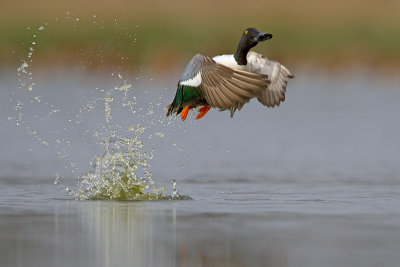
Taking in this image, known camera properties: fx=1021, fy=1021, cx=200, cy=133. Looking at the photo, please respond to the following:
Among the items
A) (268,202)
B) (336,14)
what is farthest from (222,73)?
(336,14)

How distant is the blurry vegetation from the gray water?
3.30m

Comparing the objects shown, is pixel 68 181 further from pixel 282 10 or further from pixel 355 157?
pixel 282 10

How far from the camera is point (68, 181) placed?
11.1 metres

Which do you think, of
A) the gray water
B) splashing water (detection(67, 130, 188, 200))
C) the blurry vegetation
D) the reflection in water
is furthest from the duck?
the blurry vegetation

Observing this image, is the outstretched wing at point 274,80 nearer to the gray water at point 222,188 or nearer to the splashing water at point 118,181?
the gray water at point 222,188

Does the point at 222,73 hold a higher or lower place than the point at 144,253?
higher

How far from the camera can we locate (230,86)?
8867 millimetres

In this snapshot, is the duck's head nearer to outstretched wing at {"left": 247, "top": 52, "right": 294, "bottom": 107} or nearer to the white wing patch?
outstretched wing at {"left": 247, "top": 52, "right": 294, "bottom": 107}

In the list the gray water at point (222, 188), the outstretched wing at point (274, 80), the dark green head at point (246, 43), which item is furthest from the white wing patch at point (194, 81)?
the gray water at point (222, 188)

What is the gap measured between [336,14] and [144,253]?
22857 millimetres

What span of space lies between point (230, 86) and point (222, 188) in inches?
74.9

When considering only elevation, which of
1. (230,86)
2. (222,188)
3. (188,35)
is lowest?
(222,188)

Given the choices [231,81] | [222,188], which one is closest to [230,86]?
[231,81]

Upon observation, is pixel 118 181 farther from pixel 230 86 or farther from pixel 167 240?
pixel 167 240
